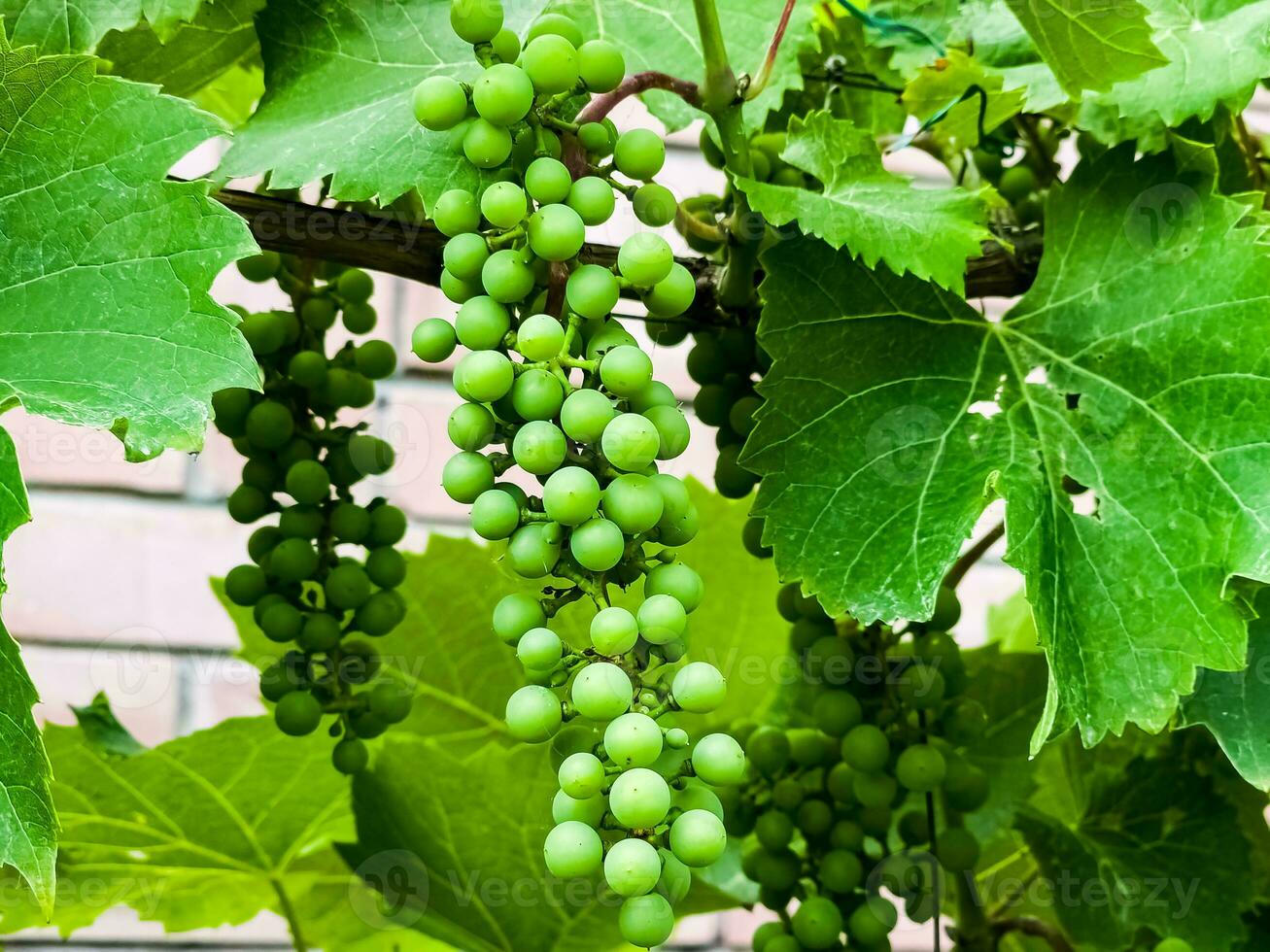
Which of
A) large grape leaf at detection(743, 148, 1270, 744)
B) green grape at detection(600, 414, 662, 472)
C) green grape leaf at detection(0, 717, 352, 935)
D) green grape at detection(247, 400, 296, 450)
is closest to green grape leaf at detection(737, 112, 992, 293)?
large grape leaf at detection(743, 148, 1270, 744)

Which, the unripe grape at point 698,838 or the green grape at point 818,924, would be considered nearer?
the unripe grape at point 698,838

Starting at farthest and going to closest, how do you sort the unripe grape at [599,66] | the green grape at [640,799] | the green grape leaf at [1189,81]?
the green grape leaf at [1189,81], the unripe grape at [599,66], the green grape at [640,799]

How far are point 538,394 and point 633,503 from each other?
4 cm

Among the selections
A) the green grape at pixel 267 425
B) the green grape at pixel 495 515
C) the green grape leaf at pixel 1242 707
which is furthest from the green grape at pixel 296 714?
the green grape leaf at pixel 1242 707

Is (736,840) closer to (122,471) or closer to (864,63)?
(864,63)

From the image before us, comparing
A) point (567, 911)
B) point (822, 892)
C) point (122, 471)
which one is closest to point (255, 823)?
point (567, 911)

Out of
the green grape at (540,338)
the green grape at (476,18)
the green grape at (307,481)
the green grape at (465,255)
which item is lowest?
the green grape at (307,481)

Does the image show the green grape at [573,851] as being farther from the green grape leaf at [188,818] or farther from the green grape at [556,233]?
the green grape leaf at [188,818]

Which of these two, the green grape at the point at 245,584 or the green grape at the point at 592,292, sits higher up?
the green grape at the point at 592,292

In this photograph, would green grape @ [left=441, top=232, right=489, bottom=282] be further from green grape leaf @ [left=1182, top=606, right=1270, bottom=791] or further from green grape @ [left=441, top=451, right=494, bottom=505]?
green grape leaf @ [left=1182, top=606, right=1270, bottom=791]

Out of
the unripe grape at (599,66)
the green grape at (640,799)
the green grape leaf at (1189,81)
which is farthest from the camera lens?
the green grape leaf at (1189,81)

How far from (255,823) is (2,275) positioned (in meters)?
0.38

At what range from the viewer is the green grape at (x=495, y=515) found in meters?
0.38

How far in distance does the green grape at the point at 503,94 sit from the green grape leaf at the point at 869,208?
0.32 ft
